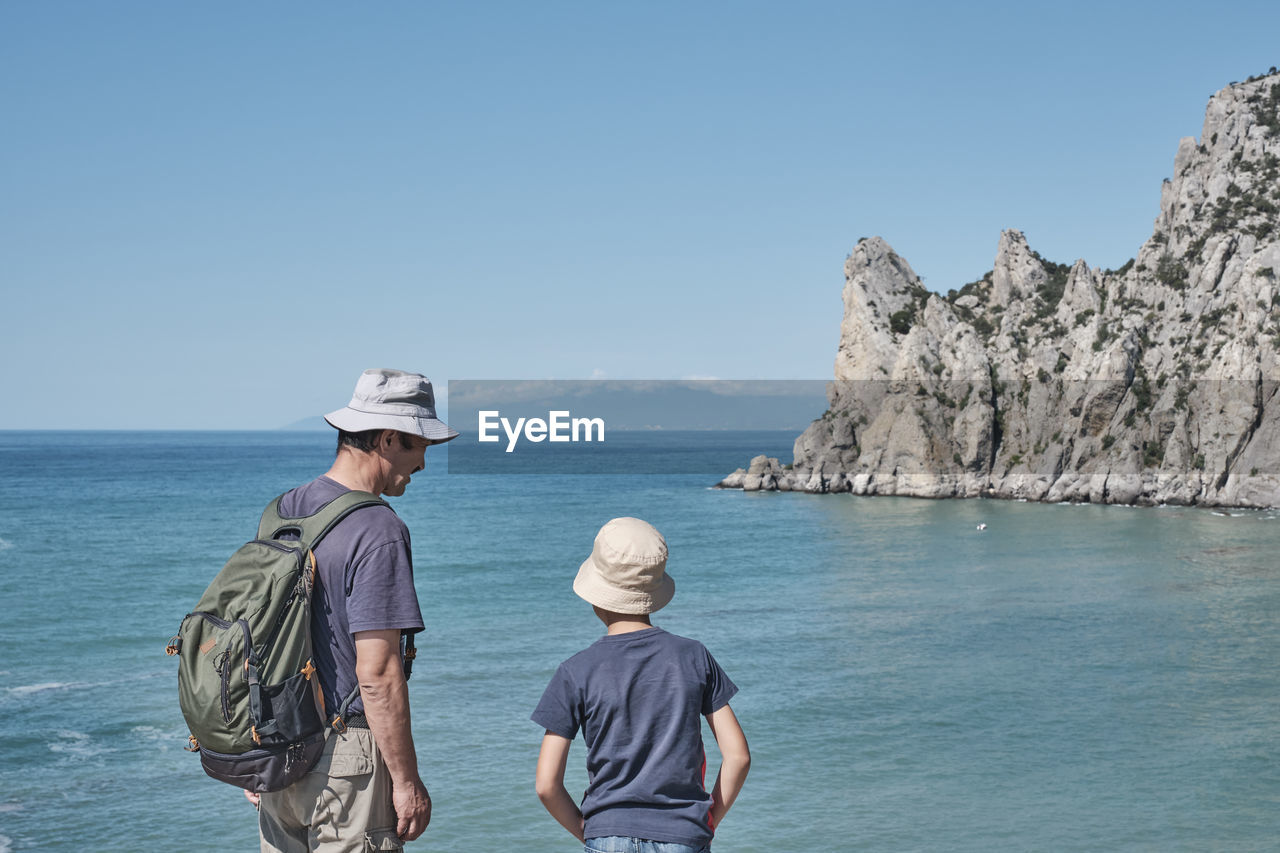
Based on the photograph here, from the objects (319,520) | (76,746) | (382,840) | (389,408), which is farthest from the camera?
(76,746)

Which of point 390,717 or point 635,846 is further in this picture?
point 390,717

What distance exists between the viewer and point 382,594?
147 inches

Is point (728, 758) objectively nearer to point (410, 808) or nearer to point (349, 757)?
point (410, 808)

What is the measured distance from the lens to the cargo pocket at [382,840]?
3.89m

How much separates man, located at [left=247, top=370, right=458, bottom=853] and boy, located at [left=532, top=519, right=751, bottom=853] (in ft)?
1.85

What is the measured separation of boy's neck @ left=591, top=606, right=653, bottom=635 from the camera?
147 inches

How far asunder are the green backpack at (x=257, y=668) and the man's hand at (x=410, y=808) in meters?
0.36

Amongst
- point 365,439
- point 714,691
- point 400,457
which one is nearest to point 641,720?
point 714,691

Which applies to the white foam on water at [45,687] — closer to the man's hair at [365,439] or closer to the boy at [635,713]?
the man's hair at [365,439]

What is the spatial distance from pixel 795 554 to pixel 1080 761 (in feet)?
102

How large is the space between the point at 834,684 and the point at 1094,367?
57709 mm

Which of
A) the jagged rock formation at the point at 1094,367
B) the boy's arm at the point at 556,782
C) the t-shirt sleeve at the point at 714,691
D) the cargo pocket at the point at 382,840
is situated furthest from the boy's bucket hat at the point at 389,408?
the jagged rock formation at the point at 1094,367

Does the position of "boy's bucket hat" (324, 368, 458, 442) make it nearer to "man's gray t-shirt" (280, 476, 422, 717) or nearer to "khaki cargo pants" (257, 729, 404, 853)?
"man's gray t-shirt" (280, 476, 422, 717)

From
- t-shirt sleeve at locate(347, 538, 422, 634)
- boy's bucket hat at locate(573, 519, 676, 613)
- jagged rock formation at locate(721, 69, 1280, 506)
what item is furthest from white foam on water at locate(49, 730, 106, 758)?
jagged rock formation at locate(721, 69, 1280, 506)
